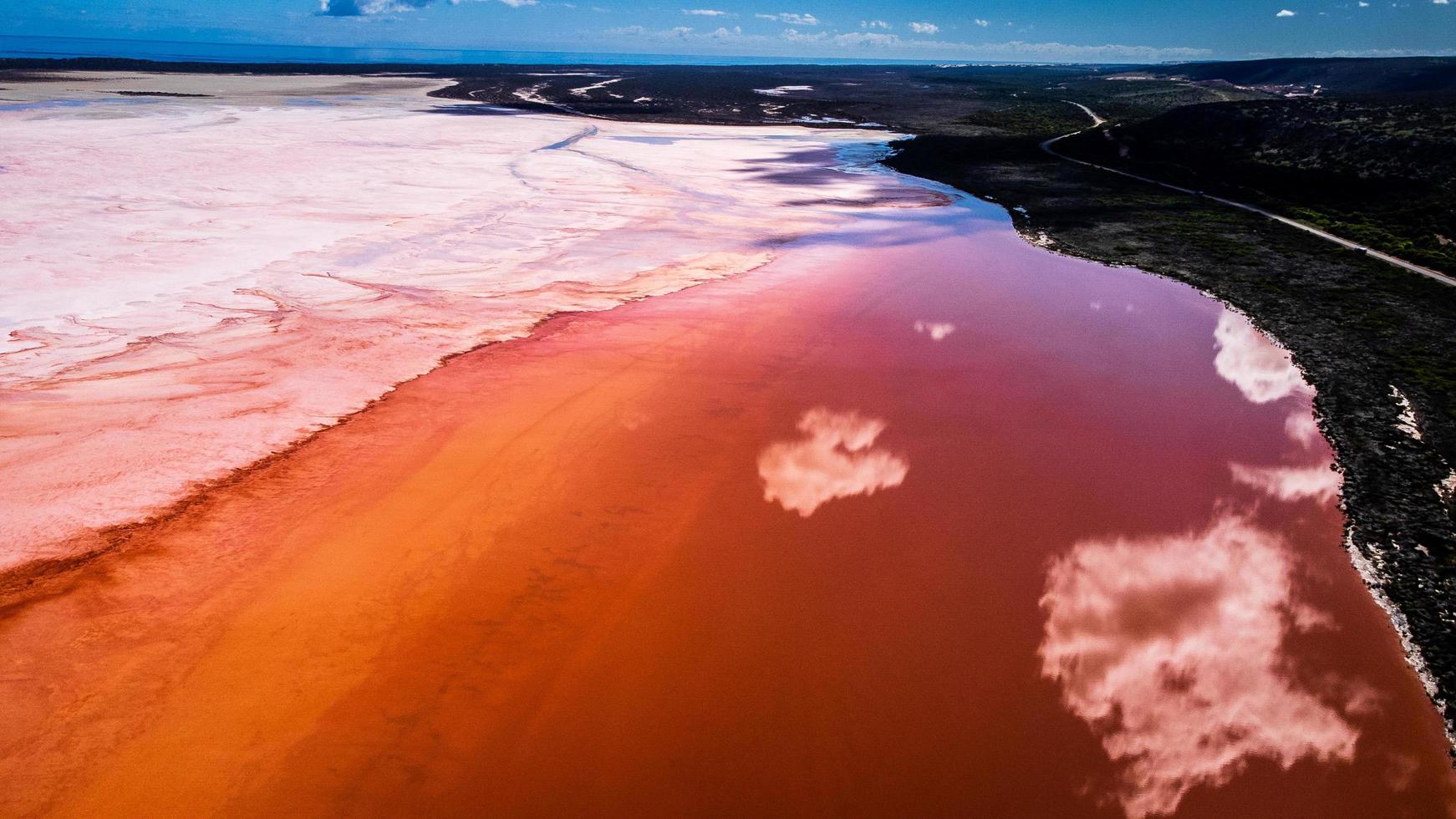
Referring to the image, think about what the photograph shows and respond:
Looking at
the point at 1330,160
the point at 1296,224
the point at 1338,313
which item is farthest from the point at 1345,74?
the point at 1338,313

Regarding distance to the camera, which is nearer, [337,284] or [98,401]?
[98,401]

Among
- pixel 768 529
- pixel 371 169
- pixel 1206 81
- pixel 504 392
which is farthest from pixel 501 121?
pixel 1206 81

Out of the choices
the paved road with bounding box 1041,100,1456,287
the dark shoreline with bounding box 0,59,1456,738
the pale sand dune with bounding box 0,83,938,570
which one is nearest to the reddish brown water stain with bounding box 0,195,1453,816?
the dark shoreline with bounding box 0,59,1456,738

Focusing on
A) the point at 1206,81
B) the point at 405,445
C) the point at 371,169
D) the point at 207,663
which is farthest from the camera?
the point at 1206,81

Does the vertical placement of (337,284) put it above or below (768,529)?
above

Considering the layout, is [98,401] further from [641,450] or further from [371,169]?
[371,169]

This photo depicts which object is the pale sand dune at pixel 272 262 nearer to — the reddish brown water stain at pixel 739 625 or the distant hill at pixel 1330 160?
the reddish brown water stain at pixel 739 625

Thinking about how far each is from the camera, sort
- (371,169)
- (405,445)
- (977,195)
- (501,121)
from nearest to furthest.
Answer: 1. (405,445)
2. (371,169)
3. (977,195)
4. (501,121)

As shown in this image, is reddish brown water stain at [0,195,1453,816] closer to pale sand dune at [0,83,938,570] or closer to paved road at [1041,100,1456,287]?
pale sand dune at [0,83,938,570]
